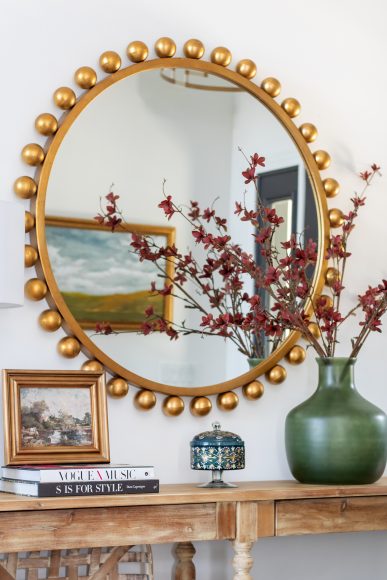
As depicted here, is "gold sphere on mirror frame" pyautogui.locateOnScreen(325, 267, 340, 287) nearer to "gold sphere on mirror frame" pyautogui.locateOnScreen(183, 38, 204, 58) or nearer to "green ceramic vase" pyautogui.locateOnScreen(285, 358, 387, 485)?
"green ceramic vase" pyautogui.locateOnScreen(285, 358, 387, 485)

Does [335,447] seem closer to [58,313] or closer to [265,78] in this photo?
[58,313]

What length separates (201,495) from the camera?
2.12 m

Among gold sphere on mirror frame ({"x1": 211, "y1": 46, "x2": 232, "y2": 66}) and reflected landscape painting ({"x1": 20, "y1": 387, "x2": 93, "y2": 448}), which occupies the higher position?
gold sphere on mirror frame ({"x1": 211, "y1": 46, "x2": 232, "y2": 66})

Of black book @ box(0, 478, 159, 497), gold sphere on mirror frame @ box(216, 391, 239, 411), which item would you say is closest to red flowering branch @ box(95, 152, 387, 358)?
gold sphere on mirror frame @ box(216, 391, 239, 411)

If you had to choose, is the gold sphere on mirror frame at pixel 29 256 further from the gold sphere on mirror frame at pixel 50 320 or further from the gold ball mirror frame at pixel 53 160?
the gold sphere on mirror frame at pixel 50 320

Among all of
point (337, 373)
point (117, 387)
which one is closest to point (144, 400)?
point (117, 387)

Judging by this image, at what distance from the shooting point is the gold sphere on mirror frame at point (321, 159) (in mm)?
2775

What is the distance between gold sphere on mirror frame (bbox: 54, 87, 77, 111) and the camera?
239 centimetres

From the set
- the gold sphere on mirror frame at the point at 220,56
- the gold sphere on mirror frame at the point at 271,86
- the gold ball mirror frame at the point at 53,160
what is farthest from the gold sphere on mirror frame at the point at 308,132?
the gold sphere on mirror frame at the point at 220,56

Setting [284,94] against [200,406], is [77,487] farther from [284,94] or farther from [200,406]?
[284,94]

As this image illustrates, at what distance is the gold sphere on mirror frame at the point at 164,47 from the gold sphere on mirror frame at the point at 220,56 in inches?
5.2

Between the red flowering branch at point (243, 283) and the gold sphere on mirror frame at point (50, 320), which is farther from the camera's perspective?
the red flowering branch at point (243, 283)

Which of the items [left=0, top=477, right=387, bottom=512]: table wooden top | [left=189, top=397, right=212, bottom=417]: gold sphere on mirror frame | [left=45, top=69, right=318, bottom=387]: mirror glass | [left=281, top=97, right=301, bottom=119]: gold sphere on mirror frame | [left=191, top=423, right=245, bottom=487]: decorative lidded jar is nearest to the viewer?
[left=0, top=477, right=387, bottom=512]: table wooden top

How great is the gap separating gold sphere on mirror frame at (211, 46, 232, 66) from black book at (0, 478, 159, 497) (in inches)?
45.6
